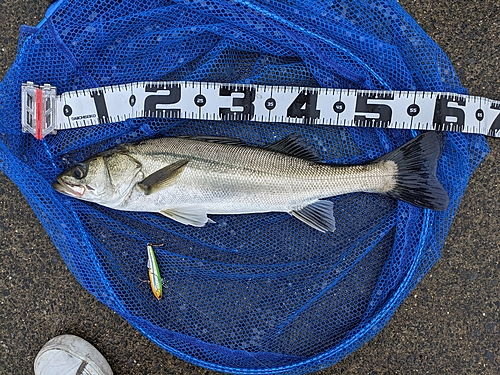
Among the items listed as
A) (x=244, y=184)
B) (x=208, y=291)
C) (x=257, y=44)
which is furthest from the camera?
(x=208, y=291)

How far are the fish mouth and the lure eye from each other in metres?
0.06

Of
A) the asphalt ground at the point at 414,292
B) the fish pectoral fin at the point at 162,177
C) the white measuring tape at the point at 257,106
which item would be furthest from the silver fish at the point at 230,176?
the asphalt ground at the point at 414,292

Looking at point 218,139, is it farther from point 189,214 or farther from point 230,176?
point 189,214

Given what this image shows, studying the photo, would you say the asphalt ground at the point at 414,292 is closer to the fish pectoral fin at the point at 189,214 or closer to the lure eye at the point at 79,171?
→ the lure eye at the point at 79,171

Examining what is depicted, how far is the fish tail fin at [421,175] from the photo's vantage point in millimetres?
2439

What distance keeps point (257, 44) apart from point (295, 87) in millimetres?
392

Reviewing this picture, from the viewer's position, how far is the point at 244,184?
2.46 metres

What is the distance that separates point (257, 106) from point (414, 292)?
6.01ft

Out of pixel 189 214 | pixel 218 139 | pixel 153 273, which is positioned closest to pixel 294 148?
pixel 218 139

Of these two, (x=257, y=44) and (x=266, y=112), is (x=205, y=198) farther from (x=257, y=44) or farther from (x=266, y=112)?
(x=257, y=44)

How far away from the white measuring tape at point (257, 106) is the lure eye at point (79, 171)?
395mm

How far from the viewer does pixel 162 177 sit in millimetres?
2406

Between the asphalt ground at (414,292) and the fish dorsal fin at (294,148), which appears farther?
the asphalt ground at (414,292)

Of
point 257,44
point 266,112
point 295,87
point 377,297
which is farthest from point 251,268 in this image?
point 257,44
